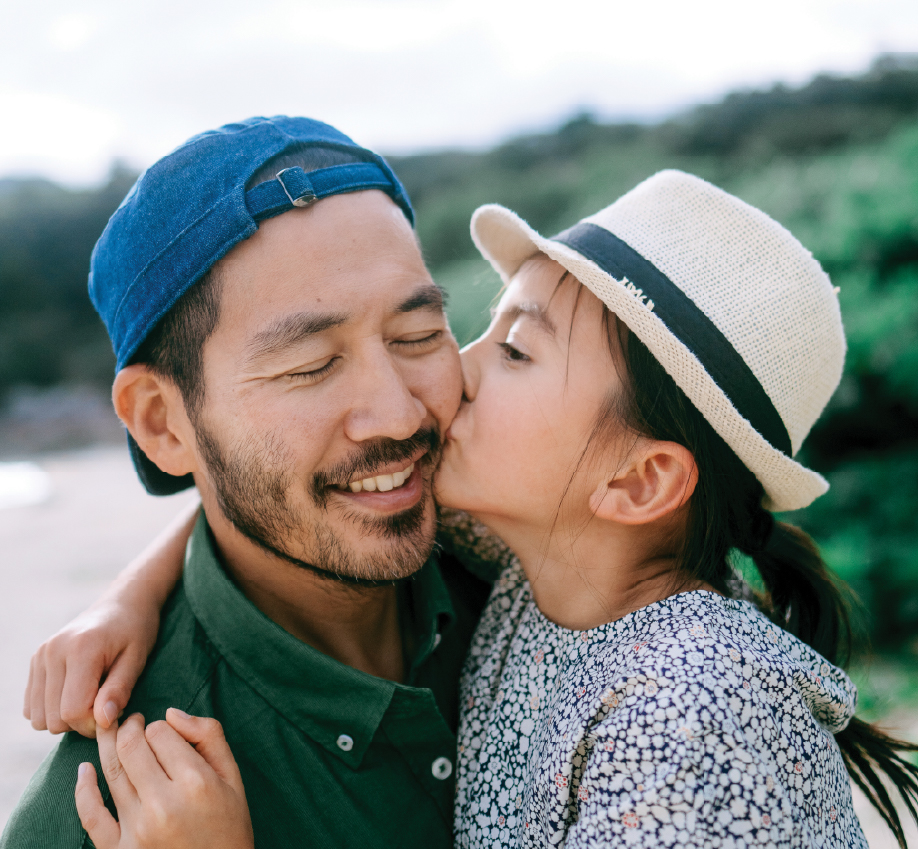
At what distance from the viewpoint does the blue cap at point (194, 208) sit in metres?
1.93

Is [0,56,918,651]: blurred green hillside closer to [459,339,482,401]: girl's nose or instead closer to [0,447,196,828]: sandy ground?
[459,339,482,401]: girl's nose

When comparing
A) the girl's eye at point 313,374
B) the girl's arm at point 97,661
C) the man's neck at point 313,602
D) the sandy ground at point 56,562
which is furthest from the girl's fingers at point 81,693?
the sandy ground at point 56,562

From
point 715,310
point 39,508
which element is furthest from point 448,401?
point 39,508

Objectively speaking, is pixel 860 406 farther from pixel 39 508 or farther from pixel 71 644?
pixel 39 508

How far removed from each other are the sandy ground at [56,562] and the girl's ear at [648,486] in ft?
9.31

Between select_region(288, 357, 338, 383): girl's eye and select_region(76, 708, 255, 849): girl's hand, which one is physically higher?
select_region(288, 357, 338, 383): girl's eye

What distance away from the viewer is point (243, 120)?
2.16 meters

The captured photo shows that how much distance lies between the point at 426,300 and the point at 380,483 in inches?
20.6

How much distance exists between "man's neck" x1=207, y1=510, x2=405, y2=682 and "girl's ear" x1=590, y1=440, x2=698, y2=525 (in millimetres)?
714

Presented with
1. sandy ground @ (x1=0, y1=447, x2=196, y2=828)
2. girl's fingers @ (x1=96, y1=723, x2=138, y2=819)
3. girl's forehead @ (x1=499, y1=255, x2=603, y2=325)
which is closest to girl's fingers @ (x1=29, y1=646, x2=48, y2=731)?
girl's fingers @ (x1=96, y1=723, x2=138, y2=819)

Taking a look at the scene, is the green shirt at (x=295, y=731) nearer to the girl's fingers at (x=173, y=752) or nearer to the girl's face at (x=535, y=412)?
the girl's fingers at (x=173, y=752)

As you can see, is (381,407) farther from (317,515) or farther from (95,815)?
(95,815)

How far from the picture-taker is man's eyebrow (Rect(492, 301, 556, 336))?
2.03 m

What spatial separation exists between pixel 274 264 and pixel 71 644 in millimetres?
1086
